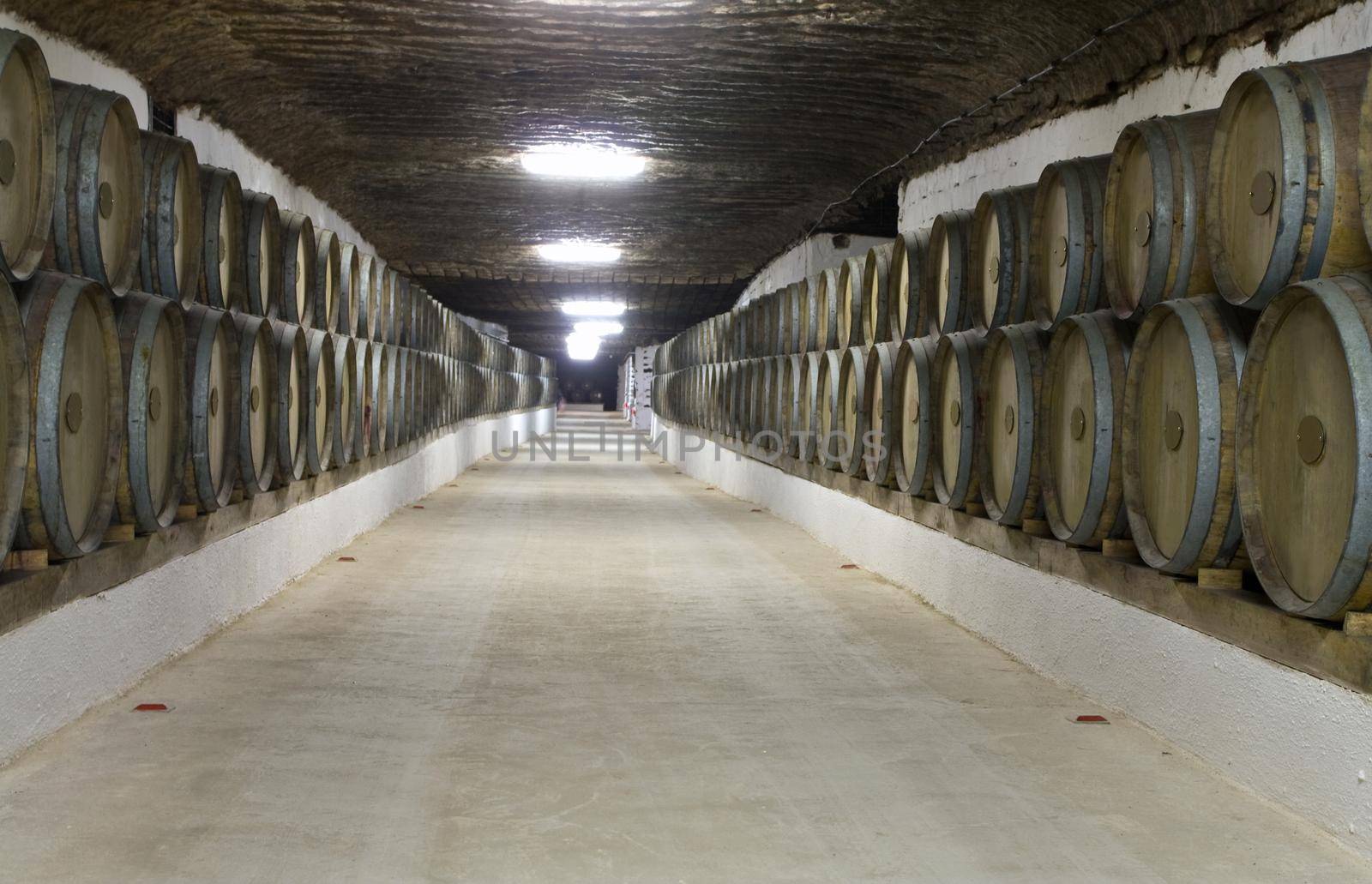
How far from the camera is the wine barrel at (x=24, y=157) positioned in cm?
338

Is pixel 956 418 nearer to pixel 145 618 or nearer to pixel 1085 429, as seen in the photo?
pixel 1085 429

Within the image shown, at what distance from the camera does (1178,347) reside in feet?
12.7

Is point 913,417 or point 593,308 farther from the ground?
point 593,308

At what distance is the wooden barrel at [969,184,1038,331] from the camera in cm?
553

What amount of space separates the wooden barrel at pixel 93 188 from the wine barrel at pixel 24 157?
0.75 ft

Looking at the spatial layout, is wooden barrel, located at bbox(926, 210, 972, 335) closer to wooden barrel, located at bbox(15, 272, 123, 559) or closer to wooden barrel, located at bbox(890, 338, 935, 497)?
wooden barrel, located at bbox(890, 338, 935, 497)

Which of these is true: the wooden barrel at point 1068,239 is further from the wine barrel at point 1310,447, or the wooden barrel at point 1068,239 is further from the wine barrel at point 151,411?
the wine barrel at point 151,411

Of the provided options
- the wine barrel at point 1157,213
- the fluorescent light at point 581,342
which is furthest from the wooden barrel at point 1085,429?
the fluorescent light at point 581,342

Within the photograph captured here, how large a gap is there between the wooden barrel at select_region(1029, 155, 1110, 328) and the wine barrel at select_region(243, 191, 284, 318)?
11.6 feet

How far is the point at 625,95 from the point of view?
8.10 meters

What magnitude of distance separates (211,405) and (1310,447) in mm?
4136

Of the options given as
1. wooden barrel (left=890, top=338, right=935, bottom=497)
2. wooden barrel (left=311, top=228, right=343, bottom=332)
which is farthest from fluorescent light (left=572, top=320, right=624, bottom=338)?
wooden barrel (left=890, top=338, right=935, bottom=497)

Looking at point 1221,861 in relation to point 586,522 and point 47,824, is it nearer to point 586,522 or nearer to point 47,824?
point 47,824

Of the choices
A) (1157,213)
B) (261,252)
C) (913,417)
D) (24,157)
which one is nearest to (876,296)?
(913,417)
